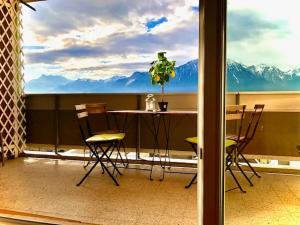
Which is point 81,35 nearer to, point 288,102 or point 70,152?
point 70,152

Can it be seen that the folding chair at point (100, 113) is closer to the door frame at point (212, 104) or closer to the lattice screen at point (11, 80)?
the lattice screen at point (11, 80)

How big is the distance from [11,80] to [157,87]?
1.99m

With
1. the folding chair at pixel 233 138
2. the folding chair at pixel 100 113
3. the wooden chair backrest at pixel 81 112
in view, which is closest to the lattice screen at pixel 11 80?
the folding chair at pixel 100 113

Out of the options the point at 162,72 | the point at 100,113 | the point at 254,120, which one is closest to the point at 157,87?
the point at 162,72

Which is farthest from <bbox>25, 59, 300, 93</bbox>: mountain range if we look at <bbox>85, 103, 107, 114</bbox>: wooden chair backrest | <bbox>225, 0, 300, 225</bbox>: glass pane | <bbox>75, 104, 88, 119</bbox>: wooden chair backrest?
<bbox>75, 104, 88, 119</bbox>: wooden chair backrest

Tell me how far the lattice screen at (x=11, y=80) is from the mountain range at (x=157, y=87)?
0.27m

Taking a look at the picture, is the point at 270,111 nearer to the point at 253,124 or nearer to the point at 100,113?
the point at 253,124

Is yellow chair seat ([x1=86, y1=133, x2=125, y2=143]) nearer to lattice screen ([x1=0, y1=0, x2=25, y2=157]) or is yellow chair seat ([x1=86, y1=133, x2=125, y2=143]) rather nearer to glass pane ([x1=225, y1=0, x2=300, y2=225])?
glass pane ([x1=225, y1=0, x2=300, y2=225])

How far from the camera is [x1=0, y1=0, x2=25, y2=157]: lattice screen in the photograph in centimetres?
377

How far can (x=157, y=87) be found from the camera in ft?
12.5

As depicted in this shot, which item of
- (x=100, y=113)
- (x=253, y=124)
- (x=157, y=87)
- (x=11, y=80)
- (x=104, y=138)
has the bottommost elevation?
(x=104, y=138)

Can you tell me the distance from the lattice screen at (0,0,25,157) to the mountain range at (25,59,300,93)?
10.5 inches

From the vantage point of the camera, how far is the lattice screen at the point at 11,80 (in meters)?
3.77

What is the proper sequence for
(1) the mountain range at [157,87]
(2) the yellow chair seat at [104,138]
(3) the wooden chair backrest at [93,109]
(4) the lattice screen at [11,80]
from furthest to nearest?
1. (4) the lattice screen at [11,80]
2. (3) the wooden chair backrest at [93,109]
3. (1) the mountain range at [157,87]
4. (2) the yellow chair seat at [104,138]
